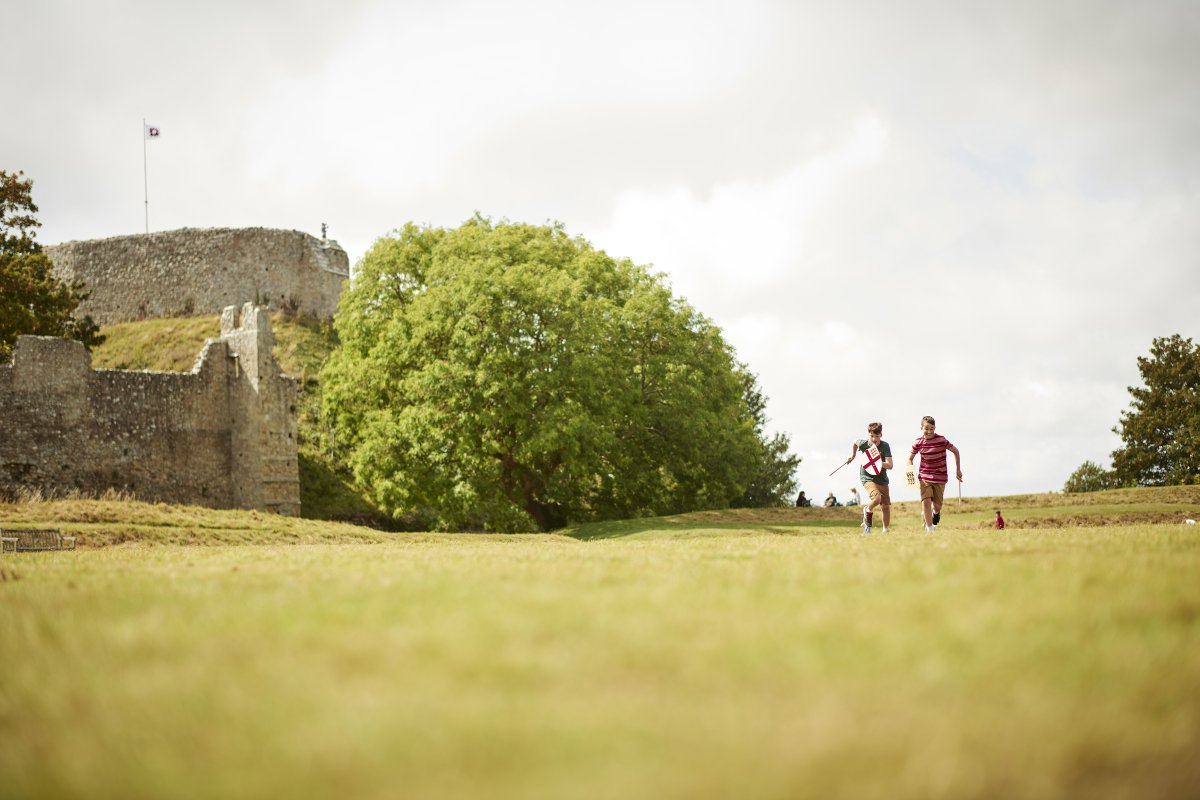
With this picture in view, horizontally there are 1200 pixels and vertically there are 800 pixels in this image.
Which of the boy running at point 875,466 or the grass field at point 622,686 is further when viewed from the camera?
the boy running at point 875,466

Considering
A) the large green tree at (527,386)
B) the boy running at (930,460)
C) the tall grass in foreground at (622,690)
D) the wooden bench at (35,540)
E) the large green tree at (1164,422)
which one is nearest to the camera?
the tall grass in foreground at (622,690)

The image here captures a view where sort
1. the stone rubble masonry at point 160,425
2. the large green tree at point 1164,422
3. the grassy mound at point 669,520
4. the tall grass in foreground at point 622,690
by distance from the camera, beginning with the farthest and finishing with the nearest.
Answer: the large green tree at point 1164,422
the stone rubble masonry at point 160,425
the grassy mound at point 669,520
the tall grass in foreground at point 622,690

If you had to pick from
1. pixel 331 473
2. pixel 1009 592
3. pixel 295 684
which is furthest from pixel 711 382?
pixel 295 684

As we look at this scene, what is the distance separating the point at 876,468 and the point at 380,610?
45.3ft

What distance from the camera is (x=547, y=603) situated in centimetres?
Answer: 671

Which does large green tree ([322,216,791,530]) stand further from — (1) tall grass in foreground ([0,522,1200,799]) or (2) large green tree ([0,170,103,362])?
(1) tall grass in foreground ([0,522,1200,799])

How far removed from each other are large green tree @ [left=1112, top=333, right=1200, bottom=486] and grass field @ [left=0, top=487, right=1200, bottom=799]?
47725mm

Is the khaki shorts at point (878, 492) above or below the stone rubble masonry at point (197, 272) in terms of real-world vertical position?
below

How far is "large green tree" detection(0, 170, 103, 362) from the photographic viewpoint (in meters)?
35.4

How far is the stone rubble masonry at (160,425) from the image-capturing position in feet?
96.6

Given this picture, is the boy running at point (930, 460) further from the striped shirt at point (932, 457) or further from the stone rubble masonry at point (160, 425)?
the stone rubble masonry at point (160, 425)

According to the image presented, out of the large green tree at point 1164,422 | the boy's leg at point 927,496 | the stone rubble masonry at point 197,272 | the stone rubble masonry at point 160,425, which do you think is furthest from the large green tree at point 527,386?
the large green tree at point 1164,422

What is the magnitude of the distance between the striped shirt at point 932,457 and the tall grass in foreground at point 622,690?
10.8 meters

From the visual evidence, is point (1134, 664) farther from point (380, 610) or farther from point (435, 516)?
point (435, 516)
